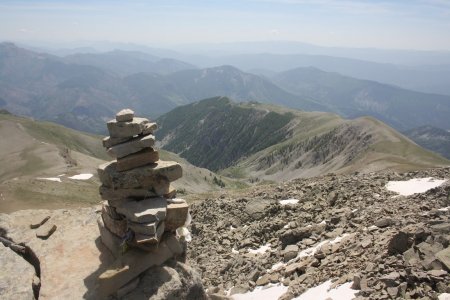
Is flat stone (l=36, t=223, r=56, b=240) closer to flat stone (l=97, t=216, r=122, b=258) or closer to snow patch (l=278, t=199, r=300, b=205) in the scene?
flat stone (l=97, t=216, r=122, b=258)

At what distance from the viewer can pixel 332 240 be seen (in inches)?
1008

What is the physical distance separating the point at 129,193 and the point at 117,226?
172cm

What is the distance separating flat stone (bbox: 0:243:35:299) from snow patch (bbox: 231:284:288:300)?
425 inches

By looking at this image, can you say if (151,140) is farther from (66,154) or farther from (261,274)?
(66,154)

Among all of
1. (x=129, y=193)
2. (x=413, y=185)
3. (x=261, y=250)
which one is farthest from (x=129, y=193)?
(x=413, y=185)

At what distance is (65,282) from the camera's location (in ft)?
59.9

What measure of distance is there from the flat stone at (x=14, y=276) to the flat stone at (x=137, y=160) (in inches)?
243

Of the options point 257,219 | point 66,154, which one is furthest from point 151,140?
point 66,154

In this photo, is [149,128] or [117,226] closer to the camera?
[117,226]

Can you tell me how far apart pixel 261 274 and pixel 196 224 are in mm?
14443

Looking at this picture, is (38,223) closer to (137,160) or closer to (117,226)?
(117,226)

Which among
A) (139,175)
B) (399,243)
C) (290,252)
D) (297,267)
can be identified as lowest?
(290,252)

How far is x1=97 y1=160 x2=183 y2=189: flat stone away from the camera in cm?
1995

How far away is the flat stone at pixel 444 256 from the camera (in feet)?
52.7
